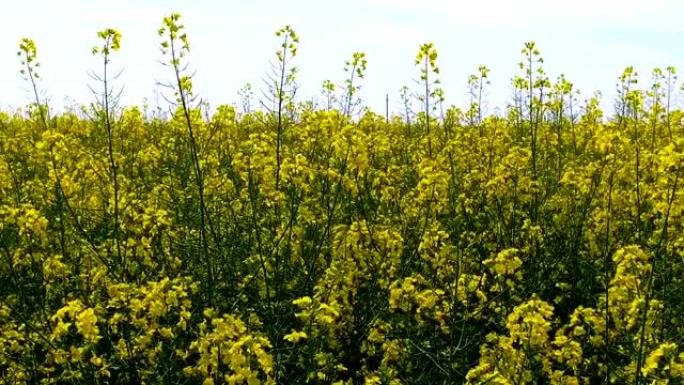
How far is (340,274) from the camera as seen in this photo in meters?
4.55

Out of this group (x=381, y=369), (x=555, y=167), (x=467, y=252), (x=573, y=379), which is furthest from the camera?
(x=555, y=167)

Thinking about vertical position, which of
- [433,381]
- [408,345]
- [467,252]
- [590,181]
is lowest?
[433,381]

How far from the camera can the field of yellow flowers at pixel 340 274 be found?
380cm

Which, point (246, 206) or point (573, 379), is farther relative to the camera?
point (246, 206)

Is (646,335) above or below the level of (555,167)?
below

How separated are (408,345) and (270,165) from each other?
7.00 ft

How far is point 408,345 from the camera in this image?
4.26 metres

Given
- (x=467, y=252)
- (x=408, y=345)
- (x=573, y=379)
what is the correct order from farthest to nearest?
(x=467, y=252)
(x=408, y=345)
(x=573, y=379)

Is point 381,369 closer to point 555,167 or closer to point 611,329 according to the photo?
point 611,329

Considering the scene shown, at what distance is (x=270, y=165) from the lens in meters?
5.73

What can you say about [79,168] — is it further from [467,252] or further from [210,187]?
[467,252]

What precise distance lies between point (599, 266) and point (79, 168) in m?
4.79

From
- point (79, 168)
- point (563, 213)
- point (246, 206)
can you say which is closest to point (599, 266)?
point (563, 213)

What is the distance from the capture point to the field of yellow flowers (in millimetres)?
3805
